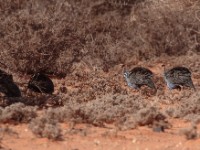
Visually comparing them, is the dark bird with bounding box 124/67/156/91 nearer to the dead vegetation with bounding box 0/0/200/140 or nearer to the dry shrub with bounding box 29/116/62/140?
the dead vegetation with bounding box 0/0/200/140

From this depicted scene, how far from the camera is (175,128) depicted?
6980 millimetres

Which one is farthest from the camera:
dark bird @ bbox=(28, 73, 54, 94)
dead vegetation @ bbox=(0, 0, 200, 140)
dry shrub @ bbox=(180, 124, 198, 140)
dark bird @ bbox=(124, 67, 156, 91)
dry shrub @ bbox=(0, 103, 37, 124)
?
dark bird @ bbox=(124, 67, 156, 91)

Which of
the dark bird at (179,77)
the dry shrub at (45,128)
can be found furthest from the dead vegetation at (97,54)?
the dark bird at (179,77)

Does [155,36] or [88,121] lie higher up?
[155,36]

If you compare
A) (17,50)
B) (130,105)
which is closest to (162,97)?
(130,105)

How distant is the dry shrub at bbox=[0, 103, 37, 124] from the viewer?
682 cm

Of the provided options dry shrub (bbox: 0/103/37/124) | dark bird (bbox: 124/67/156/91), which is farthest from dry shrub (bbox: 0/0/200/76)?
dry shrub (bbox: 0/103/37/124)

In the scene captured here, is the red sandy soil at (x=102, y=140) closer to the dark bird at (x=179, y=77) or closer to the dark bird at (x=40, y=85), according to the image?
the dark bird at (x=40, y=85)

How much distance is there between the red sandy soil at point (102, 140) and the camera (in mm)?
5834

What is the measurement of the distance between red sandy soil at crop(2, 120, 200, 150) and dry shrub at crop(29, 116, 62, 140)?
0.07 meters

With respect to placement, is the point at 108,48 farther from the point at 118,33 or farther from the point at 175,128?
the point at 175,128

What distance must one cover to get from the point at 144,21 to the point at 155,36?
1194 millimetres

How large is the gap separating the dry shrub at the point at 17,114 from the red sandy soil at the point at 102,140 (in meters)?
0.22

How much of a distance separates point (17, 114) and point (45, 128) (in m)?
1.01
